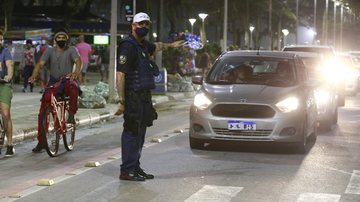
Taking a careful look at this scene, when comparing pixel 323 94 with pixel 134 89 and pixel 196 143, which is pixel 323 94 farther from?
pixel 134 89

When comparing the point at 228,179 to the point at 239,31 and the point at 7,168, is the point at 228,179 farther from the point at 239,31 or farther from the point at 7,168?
the point at 239,31

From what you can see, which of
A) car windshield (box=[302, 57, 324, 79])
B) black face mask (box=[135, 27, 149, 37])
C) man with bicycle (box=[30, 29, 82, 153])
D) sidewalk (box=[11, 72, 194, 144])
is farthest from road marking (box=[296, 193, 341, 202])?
car windshield (box=[302, 57, 324, 79])

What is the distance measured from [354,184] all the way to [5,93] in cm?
508

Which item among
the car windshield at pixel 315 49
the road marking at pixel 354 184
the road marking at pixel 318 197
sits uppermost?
the car windshield at pixel 315 49

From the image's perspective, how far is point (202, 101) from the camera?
1157 cm

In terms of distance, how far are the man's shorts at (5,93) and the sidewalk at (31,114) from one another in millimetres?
2097

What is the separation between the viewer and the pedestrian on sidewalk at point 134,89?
877 cm

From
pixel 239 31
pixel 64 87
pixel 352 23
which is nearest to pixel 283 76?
pixel 64 87

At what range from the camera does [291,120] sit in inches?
442

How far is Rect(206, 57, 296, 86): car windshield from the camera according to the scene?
39.9 feet

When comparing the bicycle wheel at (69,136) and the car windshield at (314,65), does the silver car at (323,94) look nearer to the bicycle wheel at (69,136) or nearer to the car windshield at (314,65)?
the car windshield at (314,65)

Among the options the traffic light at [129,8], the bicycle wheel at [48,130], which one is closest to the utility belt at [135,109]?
the bicycle wheel at [48,130]

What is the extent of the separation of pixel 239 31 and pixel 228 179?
199ft

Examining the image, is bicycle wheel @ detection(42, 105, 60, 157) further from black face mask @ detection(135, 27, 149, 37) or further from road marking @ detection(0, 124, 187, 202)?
black face mask @ detection(135, 27, 149, 37)
